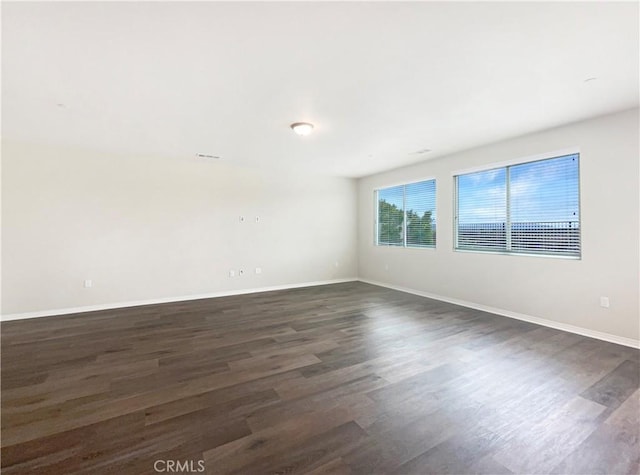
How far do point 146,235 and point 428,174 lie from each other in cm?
553

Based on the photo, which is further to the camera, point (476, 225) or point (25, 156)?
point (476, 225)

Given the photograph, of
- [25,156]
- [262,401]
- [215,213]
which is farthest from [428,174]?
[25,156]

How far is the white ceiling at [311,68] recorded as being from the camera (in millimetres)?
1808

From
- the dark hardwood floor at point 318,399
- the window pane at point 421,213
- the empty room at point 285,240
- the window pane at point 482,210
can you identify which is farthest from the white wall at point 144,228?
the window pane at point 482,210

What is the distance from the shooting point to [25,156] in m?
4.24

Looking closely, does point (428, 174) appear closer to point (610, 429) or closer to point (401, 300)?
point (401, 300)

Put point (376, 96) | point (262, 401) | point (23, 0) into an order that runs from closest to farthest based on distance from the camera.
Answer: point (23, 0), point (262, 401), point (376, 96)

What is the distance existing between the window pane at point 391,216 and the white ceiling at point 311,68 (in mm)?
2611

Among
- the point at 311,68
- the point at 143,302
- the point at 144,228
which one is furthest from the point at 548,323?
the point at 144,228

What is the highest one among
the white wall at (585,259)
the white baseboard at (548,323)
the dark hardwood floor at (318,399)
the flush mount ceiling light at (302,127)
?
the flush mount ceiling light at (302,127)

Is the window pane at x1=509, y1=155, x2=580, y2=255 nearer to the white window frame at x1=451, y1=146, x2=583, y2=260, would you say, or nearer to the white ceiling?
the white window frame at x1=451, y1=146, x2=583, y2=260

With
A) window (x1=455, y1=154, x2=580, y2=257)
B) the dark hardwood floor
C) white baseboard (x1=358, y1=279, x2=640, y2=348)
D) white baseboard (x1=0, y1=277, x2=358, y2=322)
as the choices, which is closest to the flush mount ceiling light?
the dark hardwood floor

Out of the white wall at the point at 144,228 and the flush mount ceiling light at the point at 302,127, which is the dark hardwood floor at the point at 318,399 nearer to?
the white wall at the point at 144,228

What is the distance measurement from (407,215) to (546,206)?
8.61 feet
